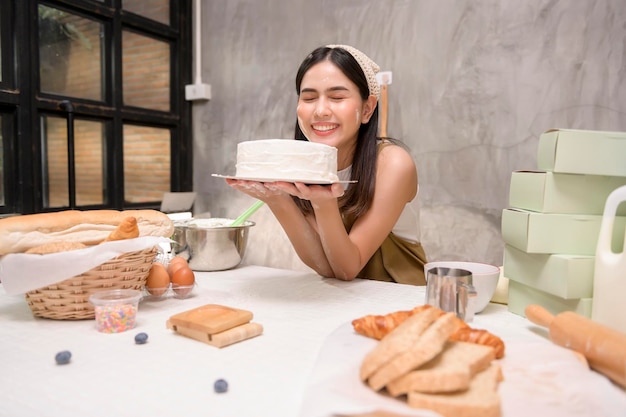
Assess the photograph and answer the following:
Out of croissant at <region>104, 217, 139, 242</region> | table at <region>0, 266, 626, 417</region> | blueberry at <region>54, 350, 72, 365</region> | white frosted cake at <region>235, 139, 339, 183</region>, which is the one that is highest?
white frosted cake at <region>235, 139, 339, 183</region>

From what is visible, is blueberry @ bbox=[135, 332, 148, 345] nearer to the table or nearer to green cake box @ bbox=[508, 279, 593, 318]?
the table

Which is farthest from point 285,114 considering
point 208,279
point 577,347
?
point 577,347

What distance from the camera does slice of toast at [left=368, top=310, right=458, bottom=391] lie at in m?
0.61

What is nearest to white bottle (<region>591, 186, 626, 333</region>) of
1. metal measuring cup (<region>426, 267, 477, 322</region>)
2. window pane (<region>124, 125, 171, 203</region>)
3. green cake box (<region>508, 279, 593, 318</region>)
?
green cake box (<region>508, 279, 593, 318</region>)

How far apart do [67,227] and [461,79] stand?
1.92m

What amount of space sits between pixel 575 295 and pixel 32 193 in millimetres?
2329

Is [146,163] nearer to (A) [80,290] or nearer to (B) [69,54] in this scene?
(B) [69,54]

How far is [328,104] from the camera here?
1.58 metres

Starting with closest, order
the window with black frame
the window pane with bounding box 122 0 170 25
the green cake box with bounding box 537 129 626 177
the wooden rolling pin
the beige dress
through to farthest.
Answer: the wooden rolling pin < the green cake box with bounding box 537 129 626 177 < the beige dress < the window with black frame < the window pane with bounding box 122 0 170 25

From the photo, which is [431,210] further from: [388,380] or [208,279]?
[388,380]

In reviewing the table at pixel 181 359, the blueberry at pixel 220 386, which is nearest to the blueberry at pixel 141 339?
the table at pixel 181 359

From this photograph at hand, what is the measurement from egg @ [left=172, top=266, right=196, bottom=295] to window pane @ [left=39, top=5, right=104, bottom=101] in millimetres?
1706

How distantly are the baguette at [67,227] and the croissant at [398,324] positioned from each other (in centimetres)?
64

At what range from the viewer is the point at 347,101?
1.59m
